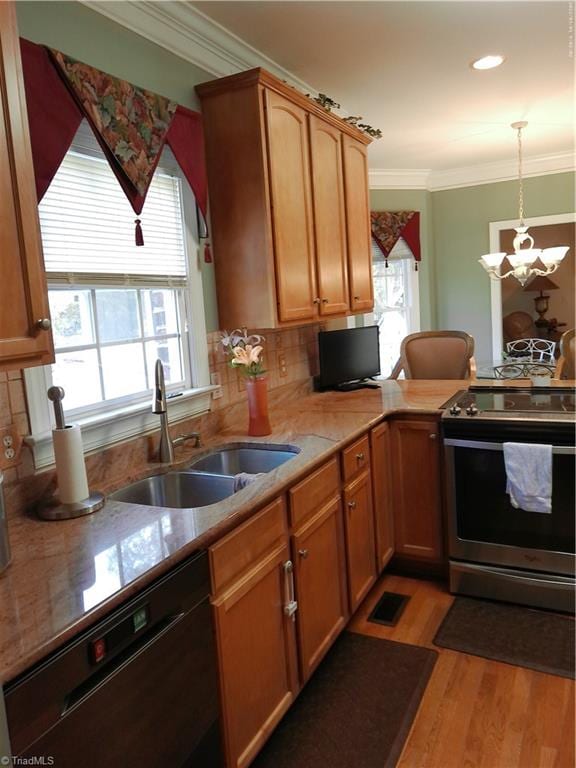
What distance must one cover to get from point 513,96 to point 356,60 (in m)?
1.38

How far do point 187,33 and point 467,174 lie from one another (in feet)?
13.5

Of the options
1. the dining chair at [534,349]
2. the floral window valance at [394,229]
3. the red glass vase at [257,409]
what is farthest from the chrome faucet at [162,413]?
the dining chair at [534,349]

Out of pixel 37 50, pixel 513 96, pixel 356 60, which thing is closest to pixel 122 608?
pixel 37 50

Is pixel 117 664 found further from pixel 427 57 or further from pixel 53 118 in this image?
pixel 427 57

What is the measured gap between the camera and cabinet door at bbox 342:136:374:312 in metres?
3.31

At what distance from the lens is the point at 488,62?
3.18 m

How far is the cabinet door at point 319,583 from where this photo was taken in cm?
199

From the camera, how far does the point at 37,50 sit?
1773mm

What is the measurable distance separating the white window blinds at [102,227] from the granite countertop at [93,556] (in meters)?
0.78

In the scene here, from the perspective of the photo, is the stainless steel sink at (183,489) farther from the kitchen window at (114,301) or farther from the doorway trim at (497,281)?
the doorway trim at (497,281)

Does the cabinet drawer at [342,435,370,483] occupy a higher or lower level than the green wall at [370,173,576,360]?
lower

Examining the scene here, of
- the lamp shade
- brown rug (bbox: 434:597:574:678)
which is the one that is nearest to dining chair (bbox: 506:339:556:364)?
the lamp shade

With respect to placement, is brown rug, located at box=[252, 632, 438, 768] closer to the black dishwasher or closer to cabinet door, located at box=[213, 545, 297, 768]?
cabinet door, located at box=[213, 545, 297, 768]

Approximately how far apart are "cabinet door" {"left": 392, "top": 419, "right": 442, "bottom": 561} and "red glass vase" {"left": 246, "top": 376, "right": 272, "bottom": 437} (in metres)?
0.74
